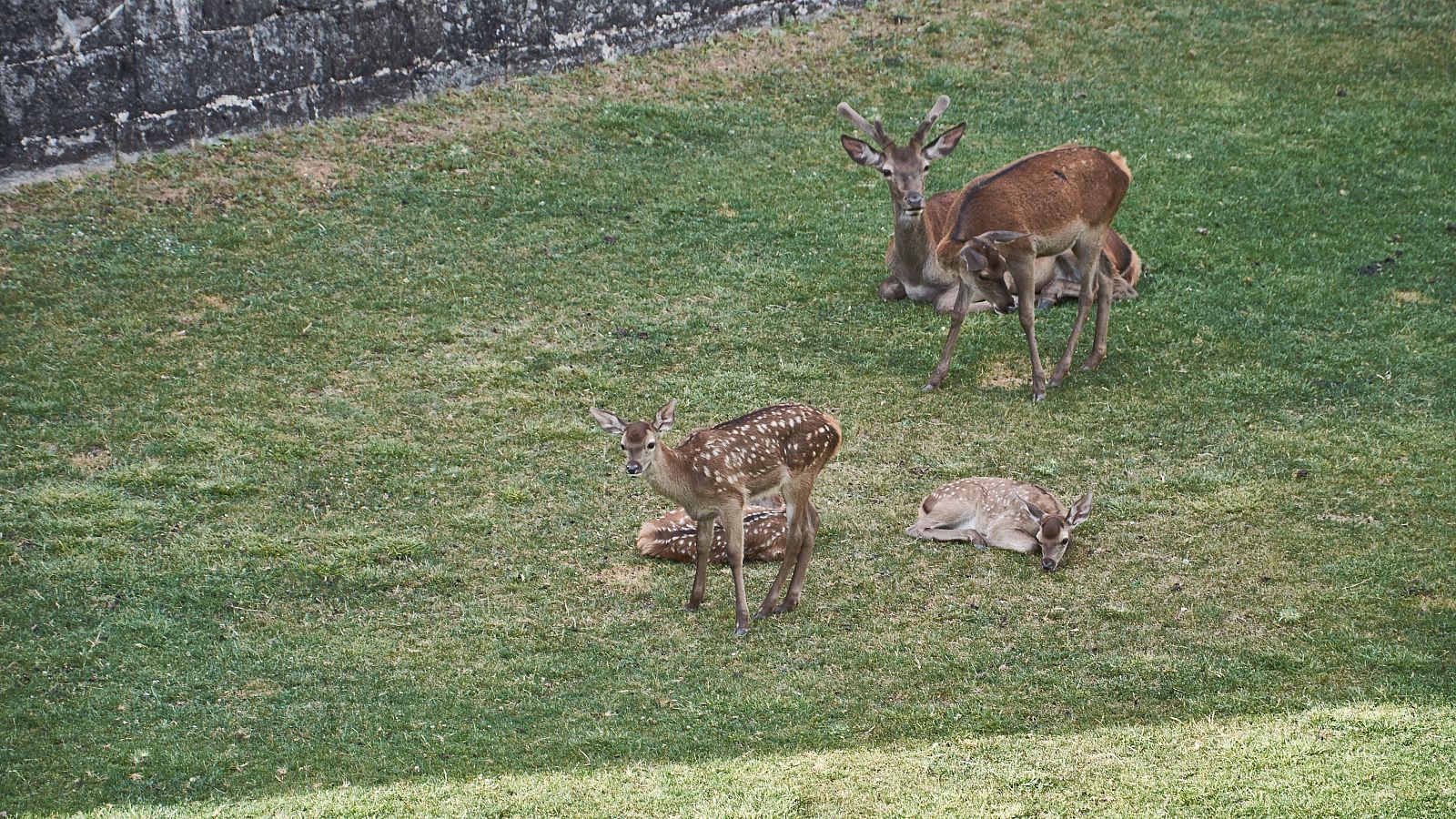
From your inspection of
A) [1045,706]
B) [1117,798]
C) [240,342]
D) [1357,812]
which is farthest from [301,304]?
[1357,812]

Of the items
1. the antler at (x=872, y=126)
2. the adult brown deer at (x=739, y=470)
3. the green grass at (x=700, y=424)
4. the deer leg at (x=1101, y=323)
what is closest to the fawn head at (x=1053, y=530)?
the green grass at (x=700, y=424)

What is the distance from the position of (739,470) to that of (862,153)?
14.4ft

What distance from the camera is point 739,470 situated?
7379mm

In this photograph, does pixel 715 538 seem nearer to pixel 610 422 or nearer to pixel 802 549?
pixel 802 549

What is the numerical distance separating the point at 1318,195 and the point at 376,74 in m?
8.73

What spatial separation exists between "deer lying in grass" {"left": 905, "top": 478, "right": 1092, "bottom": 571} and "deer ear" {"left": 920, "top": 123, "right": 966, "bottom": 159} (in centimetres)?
328

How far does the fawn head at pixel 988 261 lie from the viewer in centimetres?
1022

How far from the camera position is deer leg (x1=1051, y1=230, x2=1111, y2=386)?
10.5 meters

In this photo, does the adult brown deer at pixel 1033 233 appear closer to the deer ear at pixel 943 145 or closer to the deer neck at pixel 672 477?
the deer ear at pixel 943 145

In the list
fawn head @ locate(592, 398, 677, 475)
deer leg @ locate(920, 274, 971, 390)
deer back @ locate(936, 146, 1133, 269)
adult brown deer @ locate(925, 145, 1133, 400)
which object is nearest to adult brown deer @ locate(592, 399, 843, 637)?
fawn head @ locate(592, 398, 677, 475)

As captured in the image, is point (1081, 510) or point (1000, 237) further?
point (1000, 237)

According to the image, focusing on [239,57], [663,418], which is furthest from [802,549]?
[239,57]

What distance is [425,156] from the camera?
13562mm

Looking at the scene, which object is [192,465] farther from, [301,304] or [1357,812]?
[1357,812]
